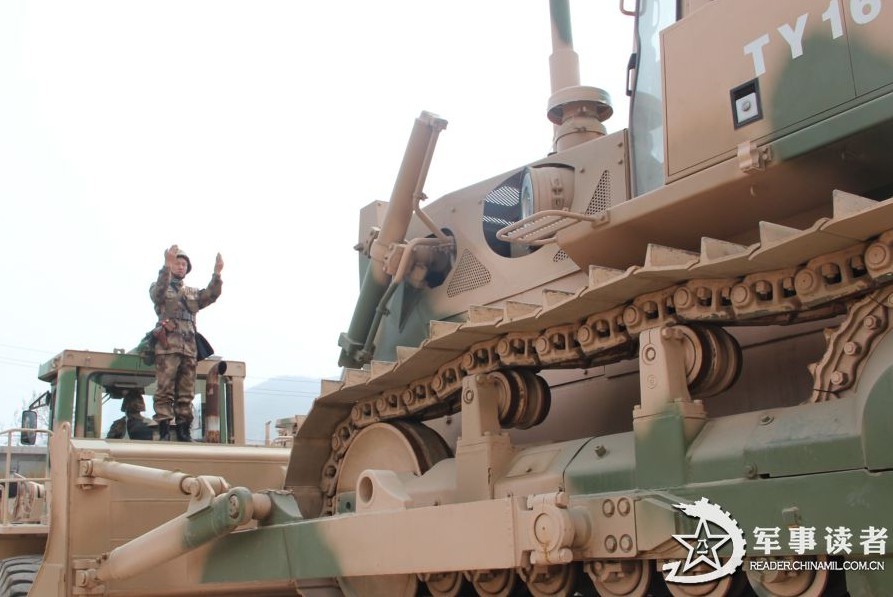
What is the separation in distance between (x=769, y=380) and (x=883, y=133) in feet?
3.66

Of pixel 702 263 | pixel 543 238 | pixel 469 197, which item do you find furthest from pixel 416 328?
pixel 702 263

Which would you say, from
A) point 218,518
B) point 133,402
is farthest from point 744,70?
point 133,402

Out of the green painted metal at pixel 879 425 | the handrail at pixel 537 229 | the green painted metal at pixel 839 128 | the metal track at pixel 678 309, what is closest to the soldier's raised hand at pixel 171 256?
the metal track at pixel 678 309

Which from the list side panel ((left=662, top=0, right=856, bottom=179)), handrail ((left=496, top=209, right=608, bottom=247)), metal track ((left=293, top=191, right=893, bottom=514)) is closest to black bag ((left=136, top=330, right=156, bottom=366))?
metal track ((left=293, top=191, right=893, bottom=514))

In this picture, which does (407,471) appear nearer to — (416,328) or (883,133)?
(416,328)

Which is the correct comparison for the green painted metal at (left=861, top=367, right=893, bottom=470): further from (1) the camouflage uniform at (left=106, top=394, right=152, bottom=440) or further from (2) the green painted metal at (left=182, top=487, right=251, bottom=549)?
(1) the camouflage uniform at (left=106, top=394, right=152, bottom=440)

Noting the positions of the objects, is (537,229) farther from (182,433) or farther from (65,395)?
(65,395)

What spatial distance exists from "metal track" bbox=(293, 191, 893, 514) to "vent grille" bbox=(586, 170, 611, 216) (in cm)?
96

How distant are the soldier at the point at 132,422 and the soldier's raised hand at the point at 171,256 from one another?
1143 mm

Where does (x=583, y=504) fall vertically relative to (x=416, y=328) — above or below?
below

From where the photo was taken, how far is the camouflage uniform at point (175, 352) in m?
8.23

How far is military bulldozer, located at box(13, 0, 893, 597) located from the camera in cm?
364

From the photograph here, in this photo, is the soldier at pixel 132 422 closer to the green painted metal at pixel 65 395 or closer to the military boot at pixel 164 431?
the military boot at pixel 164 431

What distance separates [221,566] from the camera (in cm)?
564
